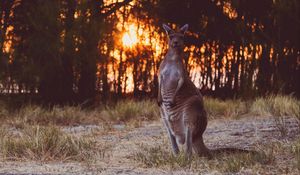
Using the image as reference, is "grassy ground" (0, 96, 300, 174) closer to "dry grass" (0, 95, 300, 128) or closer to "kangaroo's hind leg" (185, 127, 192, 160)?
"kangaroo's hind leg" (185, 127, 192, 160)

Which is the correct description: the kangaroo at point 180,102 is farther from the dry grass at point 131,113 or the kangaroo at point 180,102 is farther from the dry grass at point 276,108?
the dry grass at point 131,113

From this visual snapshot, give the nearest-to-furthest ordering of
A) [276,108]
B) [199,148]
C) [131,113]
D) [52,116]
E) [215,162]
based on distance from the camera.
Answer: [215,162]
[199,148]
[276,108]
[52,116]
[131,113]

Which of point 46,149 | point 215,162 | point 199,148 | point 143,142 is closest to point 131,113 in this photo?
point 143,142

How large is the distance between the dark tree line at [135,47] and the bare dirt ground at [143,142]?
2.93m

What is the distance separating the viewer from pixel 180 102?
5.31 meters

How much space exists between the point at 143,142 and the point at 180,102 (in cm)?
172

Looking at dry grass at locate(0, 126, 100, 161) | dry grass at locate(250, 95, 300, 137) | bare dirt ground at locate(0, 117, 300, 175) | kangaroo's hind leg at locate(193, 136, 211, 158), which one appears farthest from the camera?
dry grass at locate(250, 95, 300, 137)

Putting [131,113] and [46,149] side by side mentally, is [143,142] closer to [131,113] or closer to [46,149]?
[46,149]

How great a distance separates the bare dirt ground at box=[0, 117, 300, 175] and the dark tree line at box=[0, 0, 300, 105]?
2.93 meters

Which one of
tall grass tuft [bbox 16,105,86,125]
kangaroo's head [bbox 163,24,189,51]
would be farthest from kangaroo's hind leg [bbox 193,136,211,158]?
tall grass tuft [bbox 16,105,86,125]

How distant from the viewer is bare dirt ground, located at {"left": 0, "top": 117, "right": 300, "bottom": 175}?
501 centimetres

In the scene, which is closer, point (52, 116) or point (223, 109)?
point (52, 116)

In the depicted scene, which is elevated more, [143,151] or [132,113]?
[132,113]

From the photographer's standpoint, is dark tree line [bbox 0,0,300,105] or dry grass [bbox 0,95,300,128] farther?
dark tree line [bbox 0,0,300,105]
